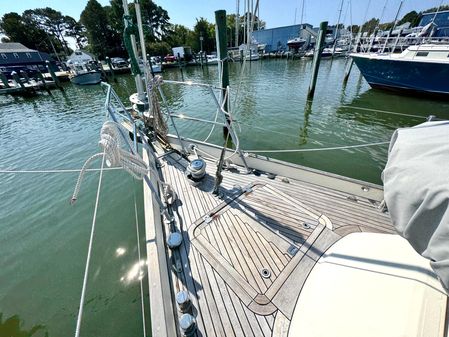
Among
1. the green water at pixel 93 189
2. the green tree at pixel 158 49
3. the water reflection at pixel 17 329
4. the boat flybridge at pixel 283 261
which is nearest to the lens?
the boat flybridge at pixel 283 261

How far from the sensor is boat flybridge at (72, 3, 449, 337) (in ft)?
4.60

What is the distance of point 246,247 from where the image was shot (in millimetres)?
2654

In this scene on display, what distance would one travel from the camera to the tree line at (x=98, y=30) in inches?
1581

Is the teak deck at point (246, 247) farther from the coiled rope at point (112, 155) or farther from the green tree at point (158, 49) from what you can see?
the green tree at point (158, 49)

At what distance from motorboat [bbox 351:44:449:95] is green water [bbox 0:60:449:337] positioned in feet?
2.60

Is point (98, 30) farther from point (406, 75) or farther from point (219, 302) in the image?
point (219, 302)

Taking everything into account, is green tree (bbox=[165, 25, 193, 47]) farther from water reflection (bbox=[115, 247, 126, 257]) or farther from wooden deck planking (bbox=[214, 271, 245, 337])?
wooden deck planking (bbox=[214, 271, 245, 337])

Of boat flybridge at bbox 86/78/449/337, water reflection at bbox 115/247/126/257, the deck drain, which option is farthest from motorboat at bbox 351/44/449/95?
water reflection at bbox 115/247/126/257

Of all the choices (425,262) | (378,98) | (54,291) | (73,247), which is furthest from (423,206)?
(378,98)

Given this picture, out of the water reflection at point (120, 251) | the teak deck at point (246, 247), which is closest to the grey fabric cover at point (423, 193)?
the teak deck at point (246, 247)

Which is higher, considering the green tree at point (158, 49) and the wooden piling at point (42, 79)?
the green tree at point (158, 49)

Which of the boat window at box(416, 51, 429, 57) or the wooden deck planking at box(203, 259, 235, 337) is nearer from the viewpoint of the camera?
the wooden deck planking at box(203, 259, 235, 337)

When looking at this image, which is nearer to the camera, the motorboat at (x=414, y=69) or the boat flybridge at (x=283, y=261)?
the boat flybridge at (x=283, y=261)

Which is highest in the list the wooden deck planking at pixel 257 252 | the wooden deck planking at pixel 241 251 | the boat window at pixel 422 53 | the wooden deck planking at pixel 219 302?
the boat window at pixel 422 53
